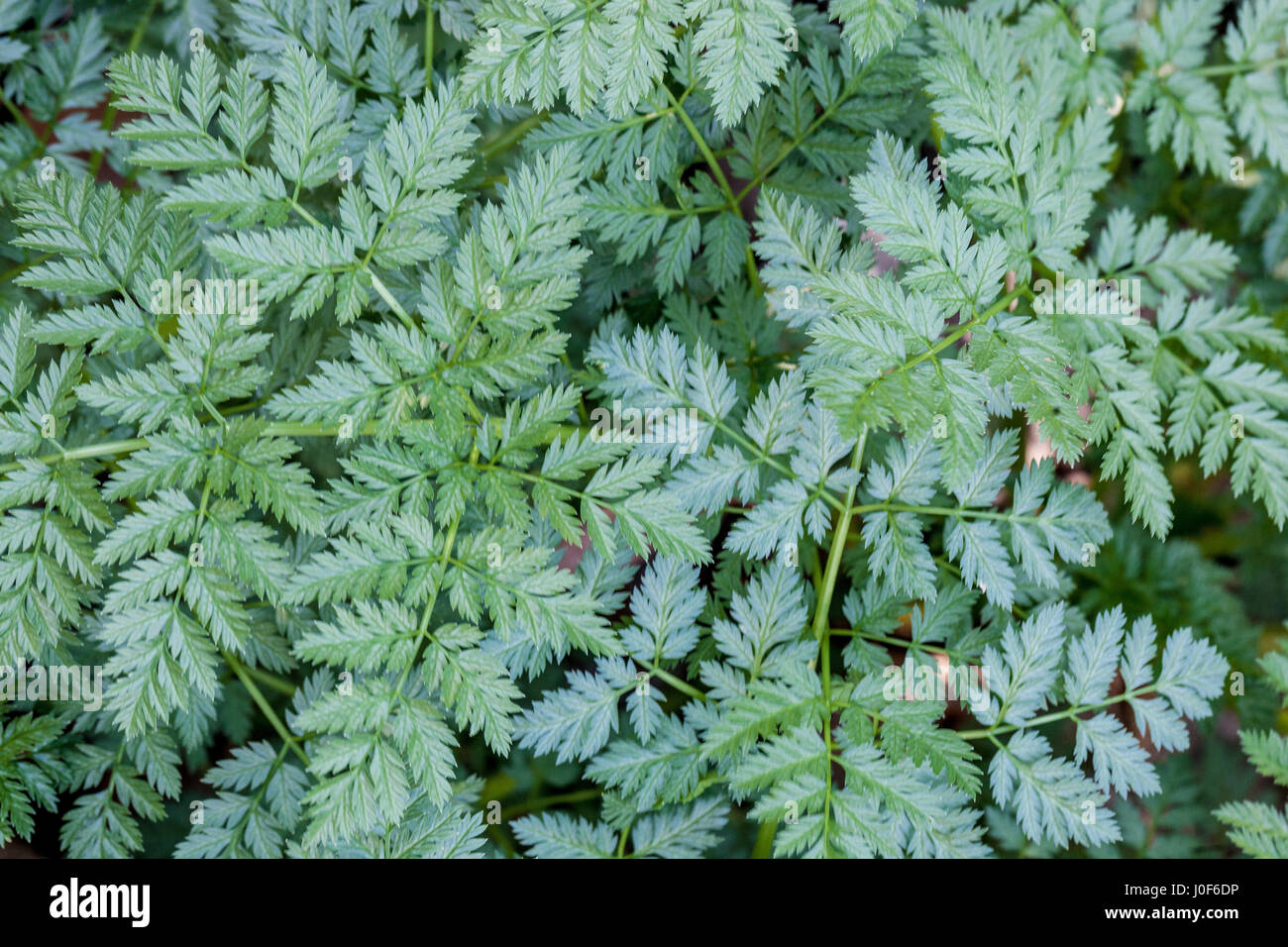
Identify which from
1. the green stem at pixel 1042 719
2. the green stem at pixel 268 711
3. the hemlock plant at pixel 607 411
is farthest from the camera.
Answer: the green stem at pixel 268 711

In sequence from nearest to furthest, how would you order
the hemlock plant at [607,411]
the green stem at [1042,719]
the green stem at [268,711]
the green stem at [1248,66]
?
the hemlock plant at [607,411]
the green stem at [1042,719]
the green stem at [268,711]
the green stem at [1248,66]

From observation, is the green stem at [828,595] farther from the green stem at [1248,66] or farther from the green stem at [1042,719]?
the green stem at [1248,66]

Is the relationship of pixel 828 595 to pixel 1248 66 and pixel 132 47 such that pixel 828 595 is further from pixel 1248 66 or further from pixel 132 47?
pixel 132 47

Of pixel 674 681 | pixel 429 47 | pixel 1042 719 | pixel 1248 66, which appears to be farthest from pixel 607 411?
pixel 1248 66

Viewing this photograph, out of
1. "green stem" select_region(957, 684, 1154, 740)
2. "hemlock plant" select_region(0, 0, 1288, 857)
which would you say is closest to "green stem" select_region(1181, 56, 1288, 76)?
"hemlock plant" select_region(0, 0, 1288, 857)

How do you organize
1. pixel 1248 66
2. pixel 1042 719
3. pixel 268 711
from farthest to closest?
pixel 1248 66 < pixel 268 711 < pixel 1042 719

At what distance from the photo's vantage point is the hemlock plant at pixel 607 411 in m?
1.47

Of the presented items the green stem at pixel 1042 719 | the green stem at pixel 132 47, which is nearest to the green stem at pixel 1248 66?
the green stem at pixel 1042 719

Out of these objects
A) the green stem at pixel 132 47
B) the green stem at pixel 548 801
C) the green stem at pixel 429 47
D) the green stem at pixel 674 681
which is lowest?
the green stem at pixel 548 801

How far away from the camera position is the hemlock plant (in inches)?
57.8

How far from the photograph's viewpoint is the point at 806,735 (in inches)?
57.9

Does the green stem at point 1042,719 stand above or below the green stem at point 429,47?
below

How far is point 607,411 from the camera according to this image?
5.83ft

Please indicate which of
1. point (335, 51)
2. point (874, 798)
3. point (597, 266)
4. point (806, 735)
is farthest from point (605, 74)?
point (874, 798)
